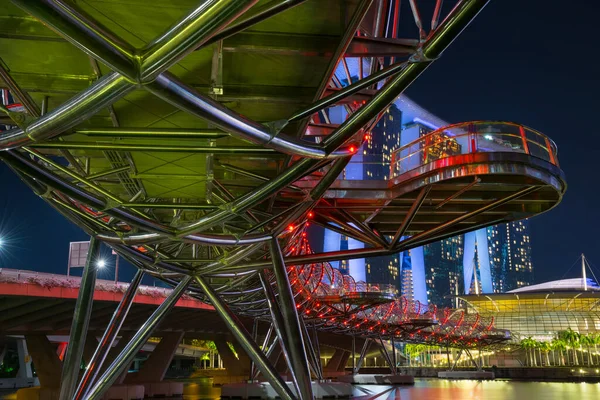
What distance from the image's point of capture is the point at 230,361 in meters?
83.1

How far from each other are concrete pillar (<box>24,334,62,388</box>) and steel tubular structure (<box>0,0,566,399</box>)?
2165cm

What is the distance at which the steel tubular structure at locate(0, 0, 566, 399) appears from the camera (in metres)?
8.47

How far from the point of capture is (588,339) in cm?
12362

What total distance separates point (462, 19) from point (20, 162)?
998cm

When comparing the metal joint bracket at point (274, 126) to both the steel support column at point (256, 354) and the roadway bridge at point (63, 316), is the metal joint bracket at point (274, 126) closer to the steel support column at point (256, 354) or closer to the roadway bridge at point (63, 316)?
the steel support column at point (256, 354)

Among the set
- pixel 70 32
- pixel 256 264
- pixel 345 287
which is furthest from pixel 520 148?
pixel 345 287

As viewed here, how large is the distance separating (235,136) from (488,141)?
10.6 metres

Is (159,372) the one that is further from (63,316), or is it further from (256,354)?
(256,354)

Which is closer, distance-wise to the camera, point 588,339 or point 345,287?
point 345,287

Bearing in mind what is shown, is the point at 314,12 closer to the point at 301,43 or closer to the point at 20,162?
the point at 301,43

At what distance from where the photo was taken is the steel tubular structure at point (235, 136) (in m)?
8.47

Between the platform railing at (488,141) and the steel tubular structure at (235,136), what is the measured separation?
2.4 inches

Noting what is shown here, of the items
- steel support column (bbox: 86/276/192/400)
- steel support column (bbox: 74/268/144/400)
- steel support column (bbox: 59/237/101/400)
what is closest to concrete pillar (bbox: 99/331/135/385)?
Answer: steel support column (bbox: 74/268/144/400)

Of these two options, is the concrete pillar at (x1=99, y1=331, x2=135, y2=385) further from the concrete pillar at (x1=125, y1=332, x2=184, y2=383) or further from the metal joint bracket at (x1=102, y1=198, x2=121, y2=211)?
the metal joint bracket at (x1=102, y1=198, x2=121, y2=211)
